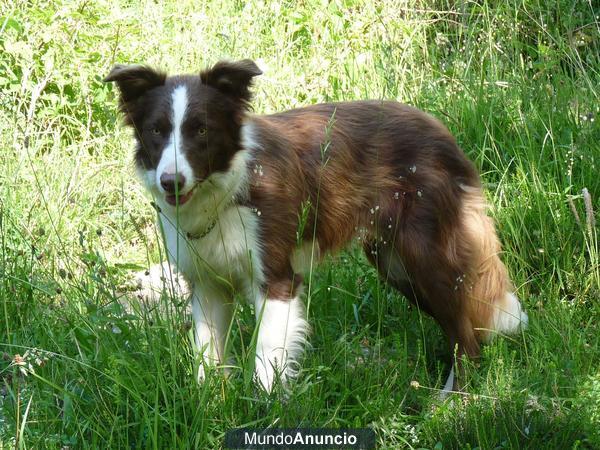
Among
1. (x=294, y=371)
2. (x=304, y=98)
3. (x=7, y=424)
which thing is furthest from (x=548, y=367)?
(x=304, y=98)

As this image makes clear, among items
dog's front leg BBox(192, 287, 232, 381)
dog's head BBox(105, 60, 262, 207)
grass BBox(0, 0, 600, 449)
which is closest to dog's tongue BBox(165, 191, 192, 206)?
dog's head BBox(105, 60, 262, 207)

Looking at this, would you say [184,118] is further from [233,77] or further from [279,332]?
[279,332]

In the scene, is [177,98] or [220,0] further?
[220,0]

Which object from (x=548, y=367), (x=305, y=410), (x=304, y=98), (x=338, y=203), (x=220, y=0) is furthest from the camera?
(x=220, y=0)

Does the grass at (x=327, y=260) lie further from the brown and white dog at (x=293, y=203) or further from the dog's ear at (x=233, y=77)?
the dog's ear at (x=233, y=77)

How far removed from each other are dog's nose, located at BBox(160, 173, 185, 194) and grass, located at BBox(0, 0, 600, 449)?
1.49 feet

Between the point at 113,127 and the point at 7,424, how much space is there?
11.5ft

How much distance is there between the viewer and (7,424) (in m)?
3.59

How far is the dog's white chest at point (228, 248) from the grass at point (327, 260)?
0.27 meters

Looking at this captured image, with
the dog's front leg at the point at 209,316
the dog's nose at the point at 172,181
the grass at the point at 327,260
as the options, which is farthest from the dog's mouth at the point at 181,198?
the dog's front leg at the point at 209,316

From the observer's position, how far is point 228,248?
418 centimetres

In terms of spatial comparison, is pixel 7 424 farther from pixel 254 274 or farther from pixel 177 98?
pixel 177 98

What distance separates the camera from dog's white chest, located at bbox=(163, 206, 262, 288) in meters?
4.17

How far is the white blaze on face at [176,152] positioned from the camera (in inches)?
151
